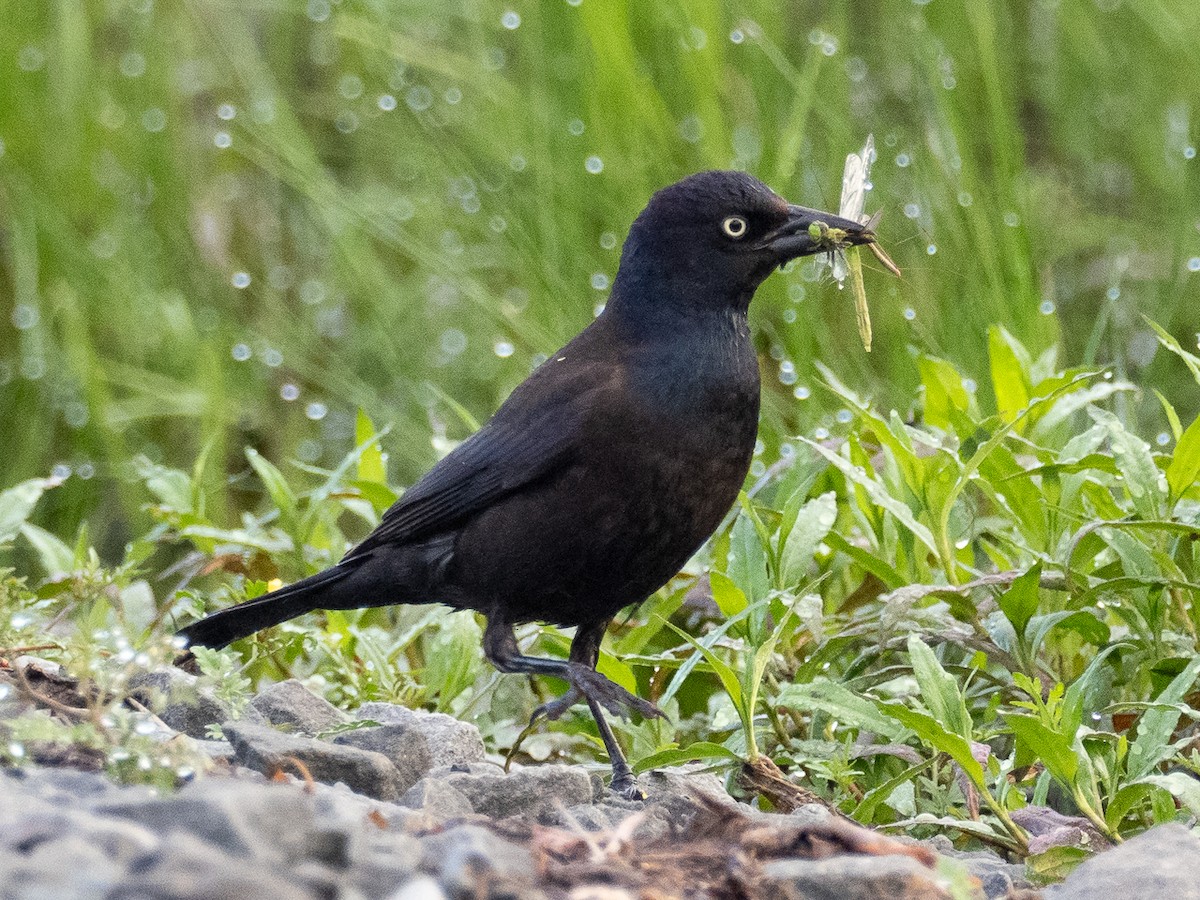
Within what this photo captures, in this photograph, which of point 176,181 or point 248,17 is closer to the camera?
point 176,181

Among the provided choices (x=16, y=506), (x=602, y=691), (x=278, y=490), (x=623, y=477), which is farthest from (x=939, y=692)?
(x=16, y=506)

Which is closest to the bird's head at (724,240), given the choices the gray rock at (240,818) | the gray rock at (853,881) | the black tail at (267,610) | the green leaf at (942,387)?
the green leaf at (942,387)

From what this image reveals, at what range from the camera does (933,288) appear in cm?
477

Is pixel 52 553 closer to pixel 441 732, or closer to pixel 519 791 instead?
pixel 441 732

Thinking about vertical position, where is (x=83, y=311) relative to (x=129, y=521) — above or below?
above

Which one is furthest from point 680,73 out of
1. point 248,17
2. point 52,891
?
point 52,891

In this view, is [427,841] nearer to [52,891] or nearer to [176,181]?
[52,891]

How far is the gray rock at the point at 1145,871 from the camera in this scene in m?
2.13

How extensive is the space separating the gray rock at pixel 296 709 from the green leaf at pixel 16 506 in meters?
0.94

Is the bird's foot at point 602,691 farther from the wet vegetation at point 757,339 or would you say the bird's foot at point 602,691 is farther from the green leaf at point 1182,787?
the green leaf at point 1182,787

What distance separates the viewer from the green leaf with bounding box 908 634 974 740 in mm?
2713

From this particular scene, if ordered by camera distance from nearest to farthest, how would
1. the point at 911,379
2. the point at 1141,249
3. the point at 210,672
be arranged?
the point at 210,672, the point at 911,379, the point at 1141,249

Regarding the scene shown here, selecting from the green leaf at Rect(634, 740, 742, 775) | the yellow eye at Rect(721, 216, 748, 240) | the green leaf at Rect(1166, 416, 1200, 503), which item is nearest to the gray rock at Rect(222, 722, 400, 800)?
the green leaf at Rect(634, 740, 742, 775)

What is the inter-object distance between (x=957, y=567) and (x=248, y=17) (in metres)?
5.22
